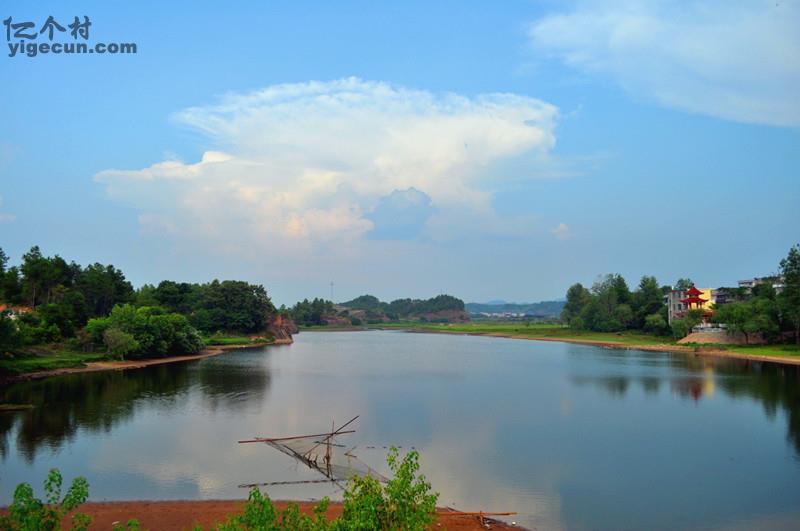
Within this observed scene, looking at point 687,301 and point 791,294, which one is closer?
point 791,294

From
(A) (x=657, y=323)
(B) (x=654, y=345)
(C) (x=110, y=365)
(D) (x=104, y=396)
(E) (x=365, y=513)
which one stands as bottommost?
(B) (x=654, y=345)

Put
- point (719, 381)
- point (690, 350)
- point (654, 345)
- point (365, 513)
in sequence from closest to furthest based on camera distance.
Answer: point (365, 513) < point (719, 381) < point (690, 350) < point (654, 345)

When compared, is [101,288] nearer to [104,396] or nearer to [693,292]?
[104,396]

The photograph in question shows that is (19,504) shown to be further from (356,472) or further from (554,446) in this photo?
(554,446)

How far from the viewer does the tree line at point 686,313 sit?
54.0m

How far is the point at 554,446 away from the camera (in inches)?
782

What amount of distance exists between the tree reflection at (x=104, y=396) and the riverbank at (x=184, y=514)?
21.5 feet

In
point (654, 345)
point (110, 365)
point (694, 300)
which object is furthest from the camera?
point (694, 300)

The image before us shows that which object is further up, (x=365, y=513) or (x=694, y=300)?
(x=694, y=300)

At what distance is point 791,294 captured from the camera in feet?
170

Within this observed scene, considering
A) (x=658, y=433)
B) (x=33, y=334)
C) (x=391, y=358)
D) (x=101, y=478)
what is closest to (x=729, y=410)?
(x=658, y=433)

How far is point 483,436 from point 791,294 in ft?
146

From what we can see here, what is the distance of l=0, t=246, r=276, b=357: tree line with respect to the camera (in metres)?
43.9

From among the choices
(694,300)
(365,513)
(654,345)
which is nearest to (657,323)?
(694,300)
